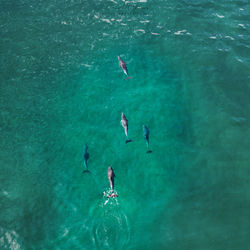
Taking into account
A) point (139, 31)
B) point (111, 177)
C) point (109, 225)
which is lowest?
point (109, 225)

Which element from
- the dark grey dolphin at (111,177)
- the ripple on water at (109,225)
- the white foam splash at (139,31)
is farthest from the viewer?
the white foam splash at (139,31)

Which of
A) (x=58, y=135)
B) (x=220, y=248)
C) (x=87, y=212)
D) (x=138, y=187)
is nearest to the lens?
(x=220, y=248)

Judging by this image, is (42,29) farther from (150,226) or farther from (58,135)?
(150,226)

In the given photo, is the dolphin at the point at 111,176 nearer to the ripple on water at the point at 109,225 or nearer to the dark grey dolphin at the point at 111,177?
the dark grey dolphin at the point at 111,177

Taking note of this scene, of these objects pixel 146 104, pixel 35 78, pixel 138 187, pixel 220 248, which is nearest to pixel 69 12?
pixel 35 78

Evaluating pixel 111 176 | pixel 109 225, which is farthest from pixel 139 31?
pixel 109 225

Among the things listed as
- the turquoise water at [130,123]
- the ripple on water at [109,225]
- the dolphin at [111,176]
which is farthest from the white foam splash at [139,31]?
the ripple on water at [109,225]

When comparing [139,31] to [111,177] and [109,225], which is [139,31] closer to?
[111,177]

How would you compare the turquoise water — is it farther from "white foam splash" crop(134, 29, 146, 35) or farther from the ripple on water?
"white foam splash" crop(134, 29, 146, 35)

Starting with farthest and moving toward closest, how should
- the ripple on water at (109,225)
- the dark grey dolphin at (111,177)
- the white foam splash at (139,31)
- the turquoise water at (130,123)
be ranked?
the white foam splash at (139,31) → the dark grey dolphin at (111,177) → the turquoise water at (130,123) → the ripple on water at (109,225)
